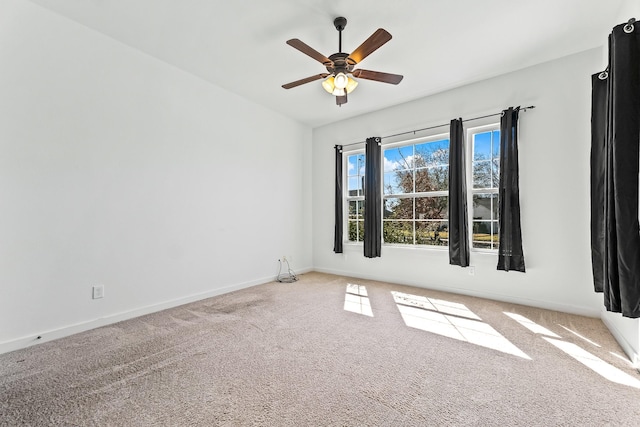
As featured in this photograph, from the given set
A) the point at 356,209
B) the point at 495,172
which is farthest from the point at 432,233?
the point at 356,209

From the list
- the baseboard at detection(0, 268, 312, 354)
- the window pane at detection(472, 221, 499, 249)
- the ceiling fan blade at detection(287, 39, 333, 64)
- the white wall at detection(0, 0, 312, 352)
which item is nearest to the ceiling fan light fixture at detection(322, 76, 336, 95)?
the ceiling fan blade at detection(287, 39, 333, 64)

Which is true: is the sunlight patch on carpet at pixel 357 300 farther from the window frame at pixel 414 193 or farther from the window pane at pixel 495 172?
the window pane at pixel 495 172

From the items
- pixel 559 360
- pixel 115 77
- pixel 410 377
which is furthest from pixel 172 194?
pixel 559 360

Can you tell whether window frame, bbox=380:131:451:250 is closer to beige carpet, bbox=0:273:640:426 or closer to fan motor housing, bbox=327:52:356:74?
beige carpet, bbox=0:273:640:426

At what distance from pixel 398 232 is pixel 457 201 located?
1096 mm

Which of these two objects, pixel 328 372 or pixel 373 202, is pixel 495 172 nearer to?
pixel 373 202

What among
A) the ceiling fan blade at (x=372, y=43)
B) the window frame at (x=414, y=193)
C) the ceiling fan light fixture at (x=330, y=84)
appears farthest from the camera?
the window frame at (x=414, y=193)

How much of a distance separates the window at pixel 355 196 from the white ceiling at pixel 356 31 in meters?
1.62

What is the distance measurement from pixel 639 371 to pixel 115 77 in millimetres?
5011

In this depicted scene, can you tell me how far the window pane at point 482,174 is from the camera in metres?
3.57

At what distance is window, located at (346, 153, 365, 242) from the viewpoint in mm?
4891

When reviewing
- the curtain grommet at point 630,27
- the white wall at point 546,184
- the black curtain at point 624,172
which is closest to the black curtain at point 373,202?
the white wall at point 546,184

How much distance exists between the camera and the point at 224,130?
12.6 feet

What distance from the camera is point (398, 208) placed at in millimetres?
4441
